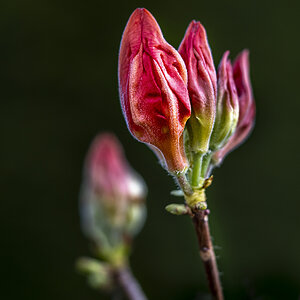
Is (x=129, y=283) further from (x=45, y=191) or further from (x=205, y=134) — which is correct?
(x=45, y=191)

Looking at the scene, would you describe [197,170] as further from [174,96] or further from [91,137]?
[91,137]

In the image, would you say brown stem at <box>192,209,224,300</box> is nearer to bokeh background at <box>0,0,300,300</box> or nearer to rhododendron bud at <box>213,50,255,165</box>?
rhododendron bud at <box>213,50,255,165</box>

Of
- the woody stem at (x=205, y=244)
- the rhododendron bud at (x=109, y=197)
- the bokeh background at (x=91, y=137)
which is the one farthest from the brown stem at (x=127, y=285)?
the bokeh background at (x=91, y=137)

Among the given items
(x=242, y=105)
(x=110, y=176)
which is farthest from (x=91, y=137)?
(x=242, y=105)

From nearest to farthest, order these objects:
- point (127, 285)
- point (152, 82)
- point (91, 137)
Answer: point (152, 82) → point (127, 285) → point (91, 137)

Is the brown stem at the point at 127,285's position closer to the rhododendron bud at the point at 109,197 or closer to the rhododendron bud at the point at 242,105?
the rhododendron bud at the point at 109,197

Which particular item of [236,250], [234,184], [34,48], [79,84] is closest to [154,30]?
[236,250]

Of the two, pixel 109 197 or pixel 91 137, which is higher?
pixel 109 197
